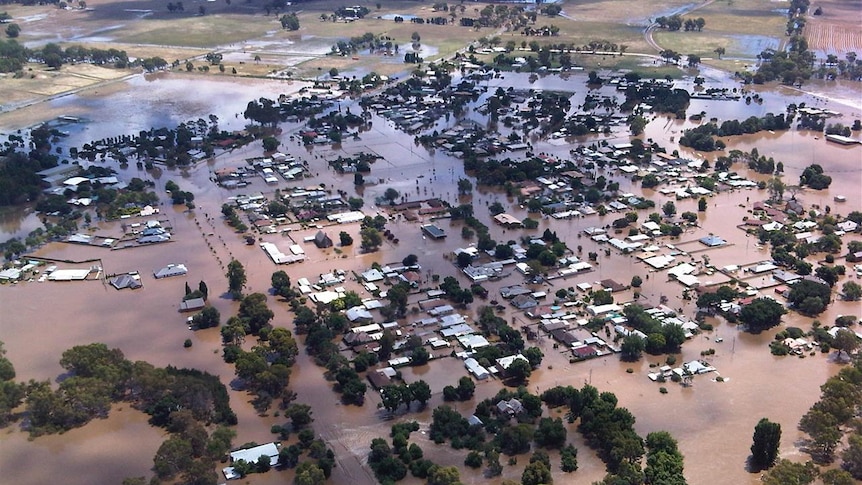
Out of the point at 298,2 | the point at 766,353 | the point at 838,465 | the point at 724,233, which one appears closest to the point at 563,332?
the point at 766,353

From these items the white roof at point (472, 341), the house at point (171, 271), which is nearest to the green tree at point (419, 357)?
the white roof at point (472, 341)

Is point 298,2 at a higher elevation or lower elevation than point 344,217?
higher

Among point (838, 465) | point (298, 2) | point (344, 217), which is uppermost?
point (298, 2)

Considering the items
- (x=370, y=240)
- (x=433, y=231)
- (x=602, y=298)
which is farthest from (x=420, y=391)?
(x=433, y=231)

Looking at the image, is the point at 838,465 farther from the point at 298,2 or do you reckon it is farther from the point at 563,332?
the point at 298,2

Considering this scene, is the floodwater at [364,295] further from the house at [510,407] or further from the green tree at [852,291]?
the house at [510,407]

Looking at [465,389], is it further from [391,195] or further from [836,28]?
[836,28]

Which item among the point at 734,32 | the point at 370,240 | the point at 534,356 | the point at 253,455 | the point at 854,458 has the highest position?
the point at 734,32
